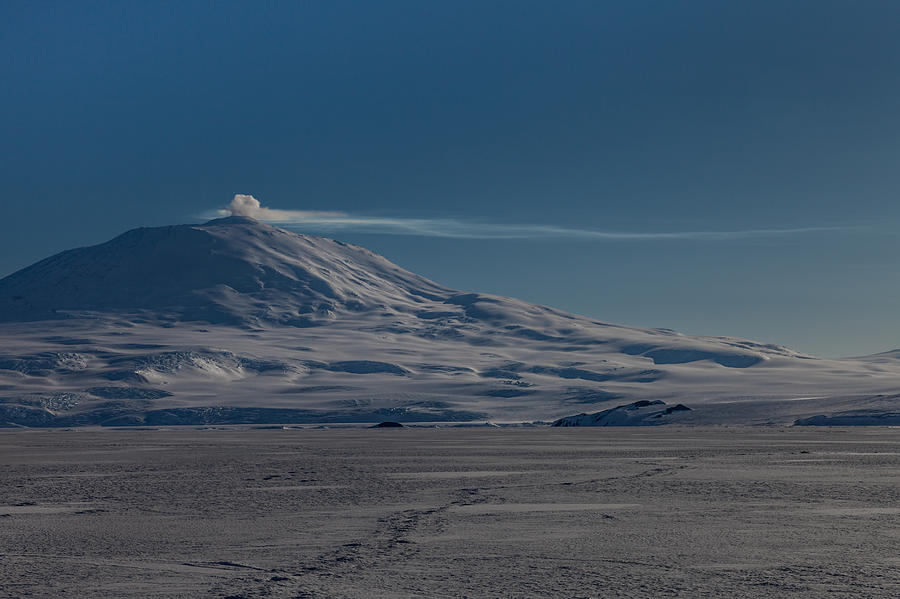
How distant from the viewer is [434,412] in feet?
534

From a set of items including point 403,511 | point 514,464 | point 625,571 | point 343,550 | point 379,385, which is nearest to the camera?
point 625,571

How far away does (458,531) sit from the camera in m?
15.1

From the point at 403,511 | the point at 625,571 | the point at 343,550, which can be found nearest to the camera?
the point at 625,571

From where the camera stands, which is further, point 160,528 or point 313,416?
point 313,416

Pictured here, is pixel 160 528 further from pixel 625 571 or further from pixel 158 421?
pixel 158 421

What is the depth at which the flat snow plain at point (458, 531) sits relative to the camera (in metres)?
11.0

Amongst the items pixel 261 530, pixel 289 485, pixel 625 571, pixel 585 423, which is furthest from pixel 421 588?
pixel 585 423

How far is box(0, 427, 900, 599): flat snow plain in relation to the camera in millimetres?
11016

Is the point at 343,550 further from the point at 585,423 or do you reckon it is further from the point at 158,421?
the point at 158,421

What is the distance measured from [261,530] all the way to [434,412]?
148m

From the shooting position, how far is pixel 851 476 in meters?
24.8

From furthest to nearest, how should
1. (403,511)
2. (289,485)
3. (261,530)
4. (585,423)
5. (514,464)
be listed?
1. (585,423)
2. (514,464)
3. (289,485)
4. (403,511)
5. (261,530)

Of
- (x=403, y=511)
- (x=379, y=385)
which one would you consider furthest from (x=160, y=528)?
(x=379, y=385)

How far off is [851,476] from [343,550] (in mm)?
16333
